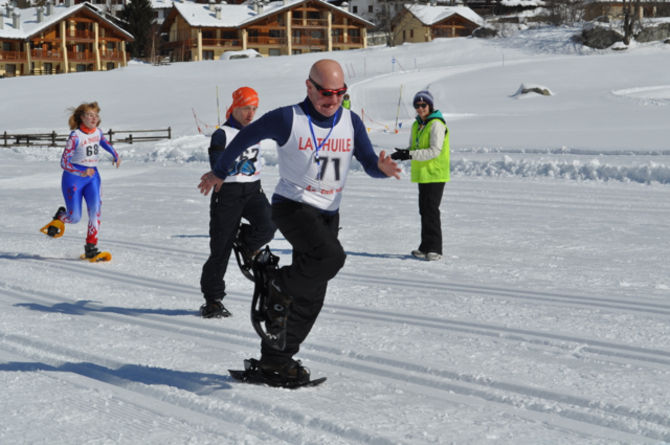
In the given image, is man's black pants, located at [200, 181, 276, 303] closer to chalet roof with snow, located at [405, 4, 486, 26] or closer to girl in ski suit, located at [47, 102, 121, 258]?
girl in ski suit, located at [47, 102, 121, 258]

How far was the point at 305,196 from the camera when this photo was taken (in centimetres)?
415

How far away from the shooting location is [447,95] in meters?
39.7

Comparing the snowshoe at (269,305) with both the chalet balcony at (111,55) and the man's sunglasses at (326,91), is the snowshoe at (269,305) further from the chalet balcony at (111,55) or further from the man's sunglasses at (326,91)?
the chalet balcony at (111,55)

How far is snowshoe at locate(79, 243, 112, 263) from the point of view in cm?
825

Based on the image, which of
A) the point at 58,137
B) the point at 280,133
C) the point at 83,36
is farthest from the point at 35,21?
the point at 280,133

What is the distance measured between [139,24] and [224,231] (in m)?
76.3

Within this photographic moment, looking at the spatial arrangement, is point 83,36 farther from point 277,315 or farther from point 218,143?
point 277,315

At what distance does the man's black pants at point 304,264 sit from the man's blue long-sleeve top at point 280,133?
0.37 metres

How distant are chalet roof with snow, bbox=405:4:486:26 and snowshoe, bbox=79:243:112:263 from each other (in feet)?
248

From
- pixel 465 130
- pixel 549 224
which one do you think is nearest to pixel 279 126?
pixel 549 224

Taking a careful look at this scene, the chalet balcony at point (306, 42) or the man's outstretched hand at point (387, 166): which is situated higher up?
the chalet balcony at point (306, 42)

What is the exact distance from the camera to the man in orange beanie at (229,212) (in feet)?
19.2

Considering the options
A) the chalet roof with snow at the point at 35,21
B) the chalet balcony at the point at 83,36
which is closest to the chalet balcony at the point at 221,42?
the chalet roof with snow at the point at 35,21

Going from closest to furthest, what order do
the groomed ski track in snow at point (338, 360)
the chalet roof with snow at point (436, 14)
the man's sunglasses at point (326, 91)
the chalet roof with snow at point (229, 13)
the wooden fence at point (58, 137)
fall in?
the groomed ski track in snow at point (338, 360) < the man's sunglasses at point (326, 91) < the wooden fence at point (58, 137) < the chalet roof with snow at point (229, 13) < the chalet roof with snow at point (436, 14)
